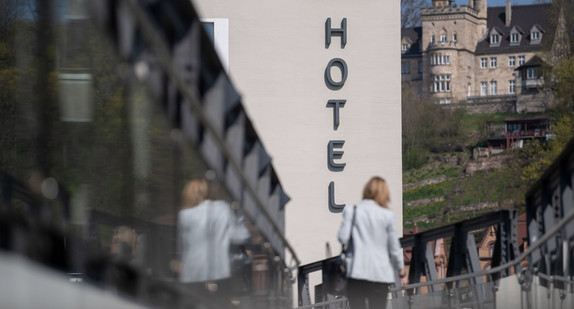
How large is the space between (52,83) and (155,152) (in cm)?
62

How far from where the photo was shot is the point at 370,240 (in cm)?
694

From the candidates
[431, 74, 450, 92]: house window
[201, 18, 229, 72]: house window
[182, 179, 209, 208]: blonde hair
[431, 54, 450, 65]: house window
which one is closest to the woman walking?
[182, 179, 209, 208]: blonde hair

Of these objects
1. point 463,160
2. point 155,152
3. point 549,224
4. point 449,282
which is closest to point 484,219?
point 449,282

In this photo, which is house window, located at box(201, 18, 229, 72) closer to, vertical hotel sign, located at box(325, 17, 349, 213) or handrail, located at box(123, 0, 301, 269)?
vertical hotel sign, located at box(325, 17, 349, 213)

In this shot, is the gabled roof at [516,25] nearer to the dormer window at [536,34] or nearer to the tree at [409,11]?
the dormer window at [536,34]

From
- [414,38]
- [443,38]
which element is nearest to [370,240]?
[443,38]

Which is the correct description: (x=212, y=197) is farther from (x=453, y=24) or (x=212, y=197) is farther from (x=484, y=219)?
(x=453, y=24)

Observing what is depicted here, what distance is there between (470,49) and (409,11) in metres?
73.9

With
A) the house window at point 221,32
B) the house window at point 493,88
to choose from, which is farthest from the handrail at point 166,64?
the house window at point 493,88

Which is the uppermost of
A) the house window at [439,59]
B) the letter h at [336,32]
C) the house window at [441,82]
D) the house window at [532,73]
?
the house window at [439,59]

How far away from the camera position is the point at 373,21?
2245cm

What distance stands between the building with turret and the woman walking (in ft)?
413

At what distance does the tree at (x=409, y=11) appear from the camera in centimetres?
7212

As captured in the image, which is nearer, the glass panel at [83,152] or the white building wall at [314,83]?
the glass panel at [83,152]
